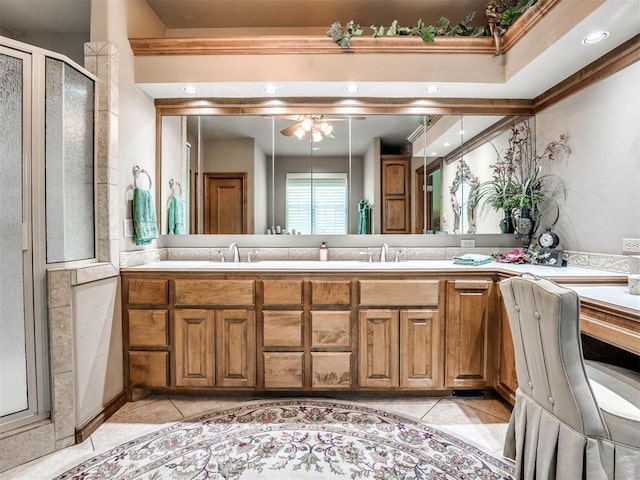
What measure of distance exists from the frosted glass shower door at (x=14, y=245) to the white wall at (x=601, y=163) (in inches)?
134

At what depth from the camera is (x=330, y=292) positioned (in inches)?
87.5

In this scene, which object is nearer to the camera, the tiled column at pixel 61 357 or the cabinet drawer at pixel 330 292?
the tiled column at pixel 61 357

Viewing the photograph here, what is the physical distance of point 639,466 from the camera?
1082 millimetres

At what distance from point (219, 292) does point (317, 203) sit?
1142mm

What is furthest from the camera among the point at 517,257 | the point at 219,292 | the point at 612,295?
the point at 517,257

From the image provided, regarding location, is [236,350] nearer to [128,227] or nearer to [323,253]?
[323,253]

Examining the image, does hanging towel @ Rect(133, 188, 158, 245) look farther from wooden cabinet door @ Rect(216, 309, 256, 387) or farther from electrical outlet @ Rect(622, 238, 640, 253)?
electrical outlet @ Rect(622, 238, 640, 253)

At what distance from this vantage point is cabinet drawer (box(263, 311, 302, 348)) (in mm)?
2219

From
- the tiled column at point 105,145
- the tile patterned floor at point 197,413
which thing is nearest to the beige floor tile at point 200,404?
the tile patterned floor at point 197,413

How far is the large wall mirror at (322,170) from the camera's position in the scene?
282 cm

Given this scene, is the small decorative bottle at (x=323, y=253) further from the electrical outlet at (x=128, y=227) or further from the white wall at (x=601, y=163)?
the white wall at (x=601, y=163)

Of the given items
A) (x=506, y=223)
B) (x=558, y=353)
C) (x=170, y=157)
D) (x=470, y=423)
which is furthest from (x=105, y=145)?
(x=506, y=223)

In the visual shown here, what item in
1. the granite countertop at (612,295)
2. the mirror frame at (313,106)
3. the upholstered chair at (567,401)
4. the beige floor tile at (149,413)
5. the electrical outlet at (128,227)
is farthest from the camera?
the mirror frame at (313,106)

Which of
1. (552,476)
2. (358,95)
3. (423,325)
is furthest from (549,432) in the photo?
(358,95)
